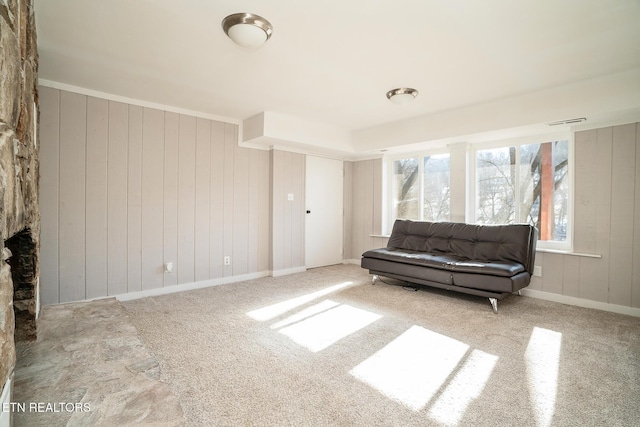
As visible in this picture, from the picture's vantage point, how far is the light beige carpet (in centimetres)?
163

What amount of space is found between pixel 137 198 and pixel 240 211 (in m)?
1.29

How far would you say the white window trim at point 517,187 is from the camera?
3.52 m

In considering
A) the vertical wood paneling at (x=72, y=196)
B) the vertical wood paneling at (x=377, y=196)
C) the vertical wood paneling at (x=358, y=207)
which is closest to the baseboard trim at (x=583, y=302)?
the vertical wood paneling at (x=377, y=196)

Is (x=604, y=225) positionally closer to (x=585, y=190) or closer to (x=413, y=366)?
(x=585, y=190)

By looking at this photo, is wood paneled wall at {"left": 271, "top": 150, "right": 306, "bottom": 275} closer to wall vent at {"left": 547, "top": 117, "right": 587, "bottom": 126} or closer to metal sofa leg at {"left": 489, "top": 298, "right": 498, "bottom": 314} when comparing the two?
metal sofa leg at {"left": 489, "top": 298, "right": 498, "bottom": 314}

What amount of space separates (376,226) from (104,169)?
13.1ft

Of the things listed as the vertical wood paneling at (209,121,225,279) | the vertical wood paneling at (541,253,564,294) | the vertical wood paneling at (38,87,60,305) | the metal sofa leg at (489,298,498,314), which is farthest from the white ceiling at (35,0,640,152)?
the metal sofa leg at (489,298,498,314)

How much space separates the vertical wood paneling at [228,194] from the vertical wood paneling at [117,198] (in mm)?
1160

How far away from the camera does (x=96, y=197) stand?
326cm

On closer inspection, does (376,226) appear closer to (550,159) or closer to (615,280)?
(550,159)

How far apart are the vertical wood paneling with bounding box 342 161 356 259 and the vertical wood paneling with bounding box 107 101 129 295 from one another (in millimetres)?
3512

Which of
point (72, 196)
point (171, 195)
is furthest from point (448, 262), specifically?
point (72, 196)

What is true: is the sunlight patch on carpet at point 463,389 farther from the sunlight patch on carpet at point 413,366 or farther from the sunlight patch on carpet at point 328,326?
the sunlight patch on carpet at point 328,326

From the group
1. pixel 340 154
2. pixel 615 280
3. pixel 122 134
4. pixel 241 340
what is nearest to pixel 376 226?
pixel 340 154
